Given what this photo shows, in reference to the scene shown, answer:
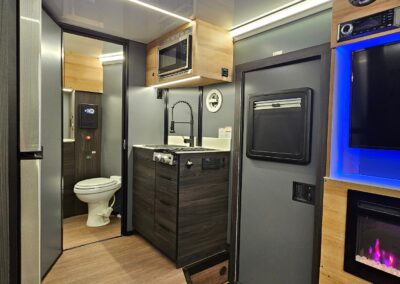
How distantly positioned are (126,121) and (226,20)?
61.9 inches

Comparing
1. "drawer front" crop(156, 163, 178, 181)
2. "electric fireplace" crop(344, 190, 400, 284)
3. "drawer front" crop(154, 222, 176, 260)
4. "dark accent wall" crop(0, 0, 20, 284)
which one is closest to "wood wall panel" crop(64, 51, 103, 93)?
"drawer front" crop(156, 163, 178, 181)

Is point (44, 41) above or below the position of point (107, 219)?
above

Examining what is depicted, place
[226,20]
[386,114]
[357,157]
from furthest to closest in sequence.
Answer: [226,20]
[357,157]
[386,114]

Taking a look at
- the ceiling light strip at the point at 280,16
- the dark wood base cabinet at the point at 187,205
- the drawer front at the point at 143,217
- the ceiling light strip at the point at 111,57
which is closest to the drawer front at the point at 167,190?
the dark wood base cabinet at the point at 187,205

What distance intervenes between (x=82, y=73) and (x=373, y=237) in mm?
3958

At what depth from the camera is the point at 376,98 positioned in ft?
4.01

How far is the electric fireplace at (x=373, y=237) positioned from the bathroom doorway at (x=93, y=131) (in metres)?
2.71

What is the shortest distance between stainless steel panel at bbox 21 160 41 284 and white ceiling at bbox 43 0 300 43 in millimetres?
1569

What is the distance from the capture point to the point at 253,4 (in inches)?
72.2

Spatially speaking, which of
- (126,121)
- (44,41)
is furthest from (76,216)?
(44,41)

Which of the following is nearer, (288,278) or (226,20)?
(288,278)

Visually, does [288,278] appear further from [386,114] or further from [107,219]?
[107,219]

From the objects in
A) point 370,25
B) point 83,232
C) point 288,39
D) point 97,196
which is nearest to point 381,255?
point 370,25

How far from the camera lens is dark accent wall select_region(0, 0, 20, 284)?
26.9 inches
